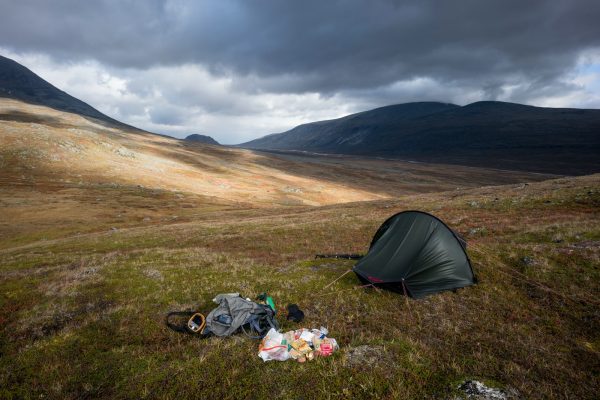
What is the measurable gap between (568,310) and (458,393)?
7.05 metres

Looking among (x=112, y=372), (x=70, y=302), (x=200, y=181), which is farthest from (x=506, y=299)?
(x=200, y=181)

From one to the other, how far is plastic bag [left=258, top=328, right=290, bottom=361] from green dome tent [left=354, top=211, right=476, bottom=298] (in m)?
5.87

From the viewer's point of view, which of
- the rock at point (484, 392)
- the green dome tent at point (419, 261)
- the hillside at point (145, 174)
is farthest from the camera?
the hillside at point (145, 174)

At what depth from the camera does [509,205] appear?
32156mm

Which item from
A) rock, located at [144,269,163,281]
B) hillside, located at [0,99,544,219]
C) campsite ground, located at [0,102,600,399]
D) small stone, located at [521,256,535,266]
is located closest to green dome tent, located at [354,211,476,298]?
campsite ground, located at [0,102,600,399]

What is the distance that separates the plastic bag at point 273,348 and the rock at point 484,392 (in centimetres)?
442

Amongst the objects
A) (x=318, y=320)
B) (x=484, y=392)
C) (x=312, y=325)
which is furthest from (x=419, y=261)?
(x=484, y=392)

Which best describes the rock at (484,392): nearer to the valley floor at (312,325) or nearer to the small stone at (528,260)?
the valley floor at (312,325)

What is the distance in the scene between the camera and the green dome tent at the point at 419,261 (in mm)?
12867

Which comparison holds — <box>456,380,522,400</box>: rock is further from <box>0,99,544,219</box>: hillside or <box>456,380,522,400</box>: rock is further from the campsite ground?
<box>0,99,544,219</box>: hillside

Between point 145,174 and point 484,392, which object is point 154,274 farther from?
point 145,174

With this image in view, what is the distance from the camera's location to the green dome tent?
12.9m

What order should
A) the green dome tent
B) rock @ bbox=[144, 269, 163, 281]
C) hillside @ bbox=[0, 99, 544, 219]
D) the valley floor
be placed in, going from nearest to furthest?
the valley floor < the green dome tent < rock @ bbox=[144, 269, 163, 281] < hillside @ bbox=[0, 99, 544, 219]

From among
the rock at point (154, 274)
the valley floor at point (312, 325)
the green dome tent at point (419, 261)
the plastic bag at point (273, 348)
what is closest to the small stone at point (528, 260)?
the valley floor at point (312, 325)
